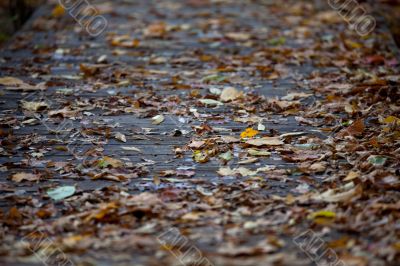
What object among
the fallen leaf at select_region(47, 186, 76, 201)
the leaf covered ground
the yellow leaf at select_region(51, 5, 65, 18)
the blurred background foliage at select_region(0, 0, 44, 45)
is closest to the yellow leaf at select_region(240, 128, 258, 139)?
the leaf covered ground

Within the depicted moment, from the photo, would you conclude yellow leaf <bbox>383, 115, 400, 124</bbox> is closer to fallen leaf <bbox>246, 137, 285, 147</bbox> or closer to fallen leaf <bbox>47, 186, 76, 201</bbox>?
fallen leaf <bbox>246, 137, 285, 147</bbox>

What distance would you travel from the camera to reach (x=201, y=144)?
427 centimetres

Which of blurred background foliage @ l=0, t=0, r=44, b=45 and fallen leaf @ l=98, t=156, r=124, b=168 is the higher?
fallen leaf @ l=98, t=156, r=124, b=168

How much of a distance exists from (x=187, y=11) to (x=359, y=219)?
18.6 feet

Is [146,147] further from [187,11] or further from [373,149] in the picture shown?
[187,11]

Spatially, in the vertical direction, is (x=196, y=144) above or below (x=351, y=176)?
below

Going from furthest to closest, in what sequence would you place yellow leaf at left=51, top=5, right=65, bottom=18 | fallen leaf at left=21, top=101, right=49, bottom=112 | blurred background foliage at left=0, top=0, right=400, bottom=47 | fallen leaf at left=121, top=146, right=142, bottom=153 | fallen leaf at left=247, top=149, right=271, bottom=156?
blurred background foliage at left=0, top=0, right=400, bottom=47, yellow leaf at left=51, top=5, right=65, bottom=18, fallen leaf at left=21, top=101, right=49, bottom=112, fallen leaf at left=121, top=146, right=142, bottom=153, fallen leaf at left=247, top=149, right=271, bottom=156

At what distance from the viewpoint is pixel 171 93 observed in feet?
17.7

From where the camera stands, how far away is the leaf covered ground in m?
3.11

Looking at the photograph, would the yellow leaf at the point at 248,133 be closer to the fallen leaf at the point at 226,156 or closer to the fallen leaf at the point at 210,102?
the fallen leaf at the point at 226,156

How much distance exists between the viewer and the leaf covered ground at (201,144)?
10.2 feet

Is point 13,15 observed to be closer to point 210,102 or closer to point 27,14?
point 27,14

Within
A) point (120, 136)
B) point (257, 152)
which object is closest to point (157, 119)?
point (120, 136)

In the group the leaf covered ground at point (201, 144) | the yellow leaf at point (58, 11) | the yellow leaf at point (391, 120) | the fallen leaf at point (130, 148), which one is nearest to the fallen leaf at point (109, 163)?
the leaf covered ground at point (201, 144)
